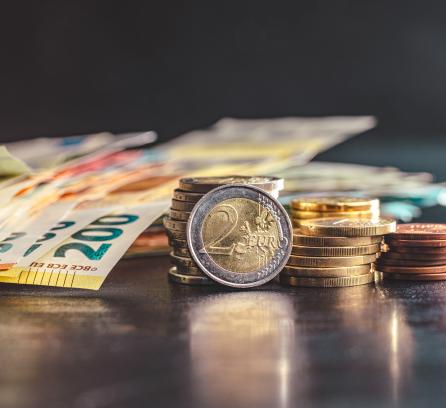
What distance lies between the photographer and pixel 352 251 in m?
2.12

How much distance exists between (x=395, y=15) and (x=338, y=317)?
107 cm

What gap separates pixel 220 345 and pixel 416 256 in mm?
669

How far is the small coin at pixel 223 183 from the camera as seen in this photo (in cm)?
218

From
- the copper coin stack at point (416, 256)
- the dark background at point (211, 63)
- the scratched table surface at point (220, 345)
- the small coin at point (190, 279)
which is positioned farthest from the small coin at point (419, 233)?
the dark background at point (211, 63)

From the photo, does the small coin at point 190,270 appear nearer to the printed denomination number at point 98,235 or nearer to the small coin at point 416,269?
the printed denomination number at point 98,235

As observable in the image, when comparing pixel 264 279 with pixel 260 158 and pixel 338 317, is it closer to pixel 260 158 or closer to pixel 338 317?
pixel 338 317

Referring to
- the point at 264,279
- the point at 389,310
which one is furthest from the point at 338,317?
the point at 264,279

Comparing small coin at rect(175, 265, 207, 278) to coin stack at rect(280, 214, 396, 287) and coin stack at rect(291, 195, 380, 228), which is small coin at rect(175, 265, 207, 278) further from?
coin stack at rect(291, 195, 380, 228)

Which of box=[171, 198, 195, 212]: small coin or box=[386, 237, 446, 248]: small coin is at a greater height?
box=[171, 198, 195, 212]: small coin

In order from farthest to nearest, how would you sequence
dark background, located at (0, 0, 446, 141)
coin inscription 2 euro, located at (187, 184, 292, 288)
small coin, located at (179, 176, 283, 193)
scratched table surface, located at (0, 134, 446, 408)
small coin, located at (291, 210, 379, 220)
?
dark background, located at (0, 0, 446, 141), small coin, located at (291, 210, 379, 220), small coin, located at (179, 176, 283, 193), coin inscription 2 euro, located at (187, 184, 292, 288), scratched table surface, located at (0, 134, 446, 408)

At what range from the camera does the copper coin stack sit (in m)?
2.18

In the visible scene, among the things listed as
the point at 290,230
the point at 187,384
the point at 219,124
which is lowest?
the point at 187,384

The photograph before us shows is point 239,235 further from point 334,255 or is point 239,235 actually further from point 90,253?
point 90,253

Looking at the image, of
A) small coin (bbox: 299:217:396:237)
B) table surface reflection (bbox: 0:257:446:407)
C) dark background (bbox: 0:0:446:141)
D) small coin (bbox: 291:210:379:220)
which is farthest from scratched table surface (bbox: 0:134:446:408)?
dark background (bbox: 0:0:446:141)
